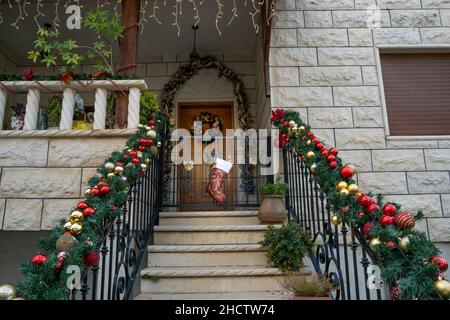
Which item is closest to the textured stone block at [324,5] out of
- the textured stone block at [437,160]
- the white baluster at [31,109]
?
the textured stone block at [437,160]

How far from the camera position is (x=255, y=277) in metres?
2.87

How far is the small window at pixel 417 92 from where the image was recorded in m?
4.29

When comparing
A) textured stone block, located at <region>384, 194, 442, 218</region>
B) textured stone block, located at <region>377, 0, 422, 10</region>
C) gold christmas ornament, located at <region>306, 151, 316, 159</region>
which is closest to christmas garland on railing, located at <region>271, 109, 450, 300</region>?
gold christmas ornament, located at <region>306, 151, 316, 159</region>

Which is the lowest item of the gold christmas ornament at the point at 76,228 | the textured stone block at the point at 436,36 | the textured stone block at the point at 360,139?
the gold christmas ornament at the point at 76,228

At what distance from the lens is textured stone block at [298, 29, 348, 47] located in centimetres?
445

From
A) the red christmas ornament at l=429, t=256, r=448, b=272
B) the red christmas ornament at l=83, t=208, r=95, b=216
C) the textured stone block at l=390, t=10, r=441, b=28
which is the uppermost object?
the textured stone block at l=390, t=10, r=441, b=28

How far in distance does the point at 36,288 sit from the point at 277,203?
102 inches

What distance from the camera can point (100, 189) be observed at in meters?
2.16

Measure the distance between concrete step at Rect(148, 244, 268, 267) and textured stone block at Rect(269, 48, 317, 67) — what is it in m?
2.45

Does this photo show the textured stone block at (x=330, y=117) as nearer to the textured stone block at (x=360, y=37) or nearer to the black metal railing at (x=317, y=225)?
the black metal railing at (x=317, y=225)

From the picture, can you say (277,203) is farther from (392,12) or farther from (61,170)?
(392,12)

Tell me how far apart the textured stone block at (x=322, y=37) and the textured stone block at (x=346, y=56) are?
9cm

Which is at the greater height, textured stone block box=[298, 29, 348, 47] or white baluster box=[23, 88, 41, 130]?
textured stone block box=[298, 29, 348, 47]

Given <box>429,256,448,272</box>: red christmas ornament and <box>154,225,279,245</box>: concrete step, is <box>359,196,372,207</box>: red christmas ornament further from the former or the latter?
<box>154,225,279,245</box>: concrete step
